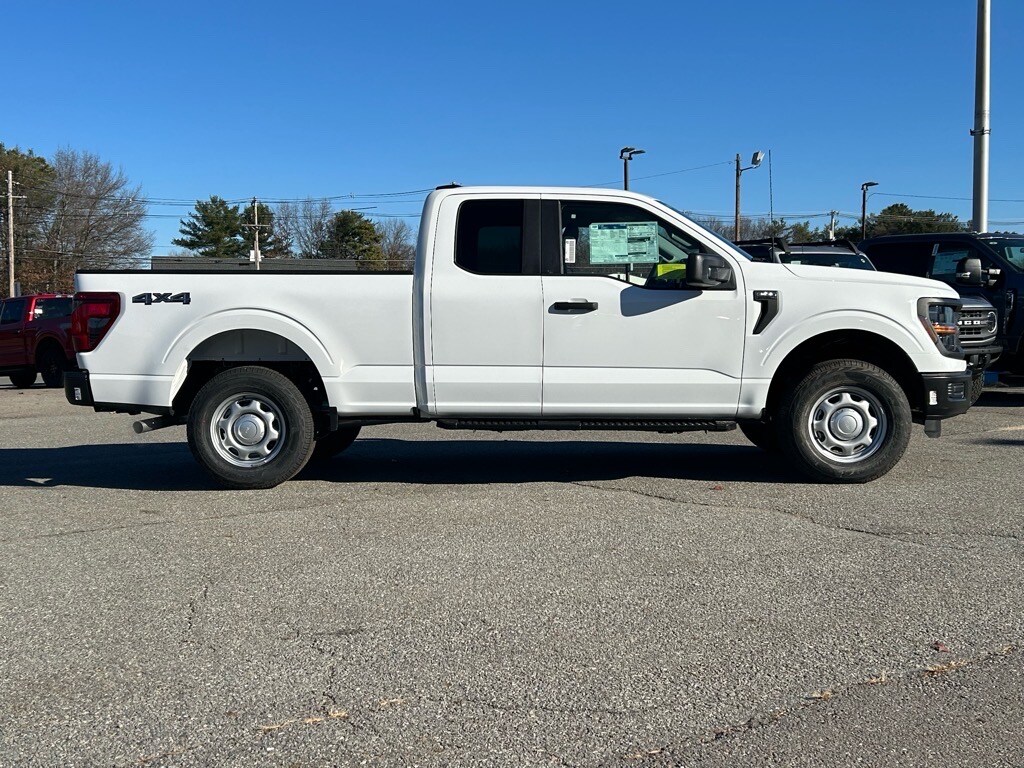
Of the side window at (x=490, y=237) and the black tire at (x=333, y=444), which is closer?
the side window at (x=490, y=237)

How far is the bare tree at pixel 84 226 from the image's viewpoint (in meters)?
63.6

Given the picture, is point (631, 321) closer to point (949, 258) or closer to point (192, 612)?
point (192, 612)

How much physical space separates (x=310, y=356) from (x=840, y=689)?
4.59 m

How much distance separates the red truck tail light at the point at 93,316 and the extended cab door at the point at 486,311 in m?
2.28

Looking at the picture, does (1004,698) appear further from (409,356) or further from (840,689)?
(409,356)

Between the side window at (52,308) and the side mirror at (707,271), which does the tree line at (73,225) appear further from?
the side mirror at (707,271)

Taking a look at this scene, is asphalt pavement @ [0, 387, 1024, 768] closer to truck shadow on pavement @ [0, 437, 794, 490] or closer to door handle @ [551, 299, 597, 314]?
truck shadow on pavement @ [0, 437, 794, 490]

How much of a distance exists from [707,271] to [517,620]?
3383mm

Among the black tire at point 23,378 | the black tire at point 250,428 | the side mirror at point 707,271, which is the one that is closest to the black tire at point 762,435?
the side mirror at point 707,271

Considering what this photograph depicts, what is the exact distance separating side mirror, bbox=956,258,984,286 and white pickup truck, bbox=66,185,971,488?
16.1 ft

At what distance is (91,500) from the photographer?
281 inches

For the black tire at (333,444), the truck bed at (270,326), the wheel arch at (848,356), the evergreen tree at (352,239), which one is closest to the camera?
the truck bed at (270,326)

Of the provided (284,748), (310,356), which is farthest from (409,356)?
(284,748)

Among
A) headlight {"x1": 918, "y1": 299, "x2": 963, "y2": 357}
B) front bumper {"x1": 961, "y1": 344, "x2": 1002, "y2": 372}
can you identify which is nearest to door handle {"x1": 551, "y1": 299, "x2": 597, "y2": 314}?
headlight {"x1": 918, "y1": 299, "x2": 963, "y2": 357}
